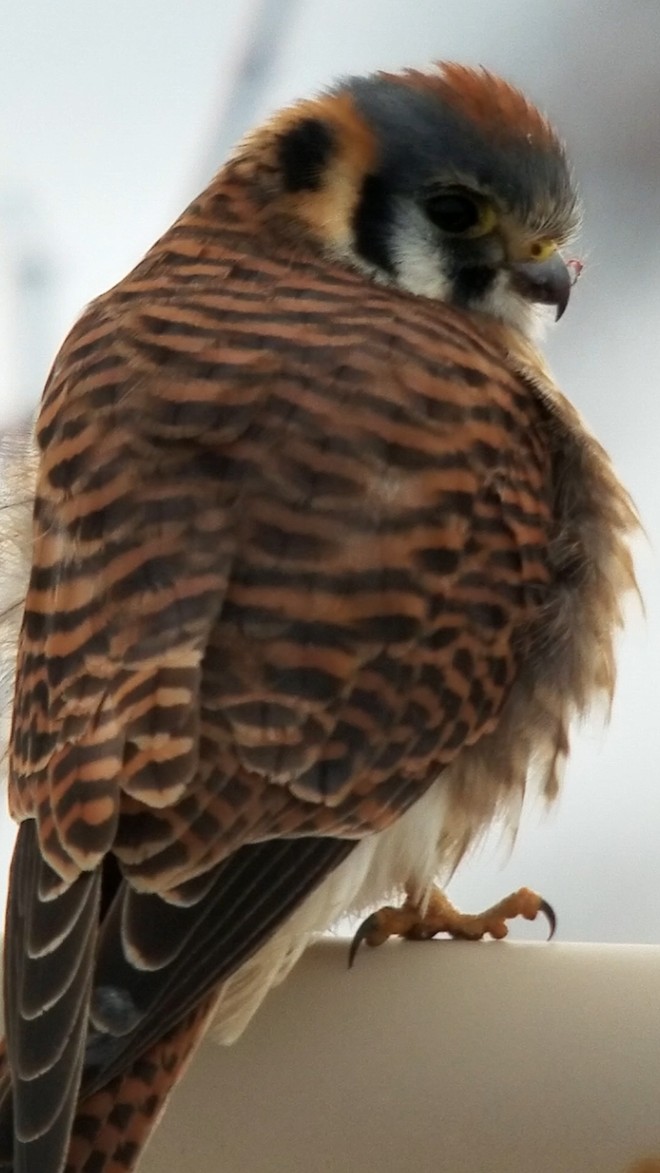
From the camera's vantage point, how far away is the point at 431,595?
137 cm

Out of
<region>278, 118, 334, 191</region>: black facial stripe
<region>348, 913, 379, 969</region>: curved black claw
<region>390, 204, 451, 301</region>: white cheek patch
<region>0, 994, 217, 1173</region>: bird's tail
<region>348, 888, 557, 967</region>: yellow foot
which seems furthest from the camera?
<region>278, 118, 334, 191</region>: black facial stripe

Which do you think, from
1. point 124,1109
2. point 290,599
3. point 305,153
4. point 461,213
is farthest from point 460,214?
point 124,1109

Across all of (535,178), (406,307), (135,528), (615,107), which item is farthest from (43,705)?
(615,107)

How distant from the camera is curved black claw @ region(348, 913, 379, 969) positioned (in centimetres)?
137

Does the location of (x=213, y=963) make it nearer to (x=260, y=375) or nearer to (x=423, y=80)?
(x=260, y=375)

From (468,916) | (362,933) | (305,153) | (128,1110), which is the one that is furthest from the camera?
(305,153)

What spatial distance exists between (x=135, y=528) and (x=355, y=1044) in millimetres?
412

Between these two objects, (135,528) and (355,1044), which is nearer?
(355,1044)

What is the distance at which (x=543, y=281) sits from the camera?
175 centimetres

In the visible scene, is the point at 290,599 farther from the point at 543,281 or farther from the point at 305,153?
the point at 305,153

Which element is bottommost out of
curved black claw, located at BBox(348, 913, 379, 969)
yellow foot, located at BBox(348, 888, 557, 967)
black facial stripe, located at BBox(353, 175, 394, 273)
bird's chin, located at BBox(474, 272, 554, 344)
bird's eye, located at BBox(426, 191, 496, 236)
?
yellow foot, located at BBox(348, 888, 557, 967)

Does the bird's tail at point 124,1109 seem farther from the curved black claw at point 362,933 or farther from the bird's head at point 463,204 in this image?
the bird's head at point 463,204

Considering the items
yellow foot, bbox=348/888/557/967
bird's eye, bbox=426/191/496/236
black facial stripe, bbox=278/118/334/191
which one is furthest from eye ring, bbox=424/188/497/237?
yellow foot, bbox=348/888/557/967

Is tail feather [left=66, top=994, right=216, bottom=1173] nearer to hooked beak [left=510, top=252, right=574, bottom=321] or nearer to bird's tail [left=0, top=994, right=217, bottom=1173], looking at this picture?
bird's tail [left=0, top=994, right=217, bottom=1173]
